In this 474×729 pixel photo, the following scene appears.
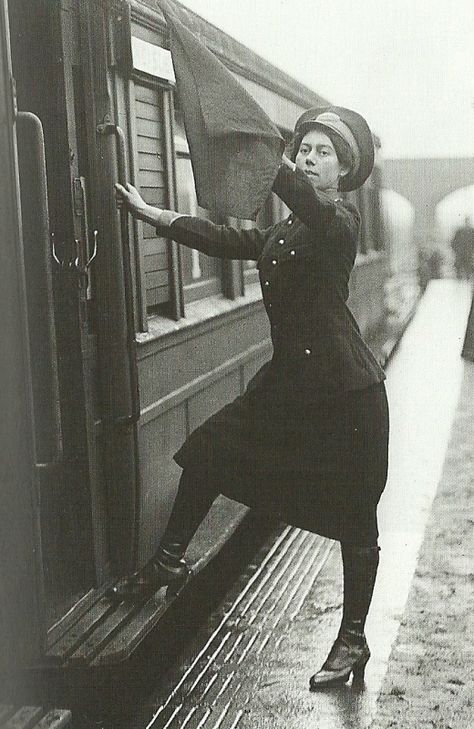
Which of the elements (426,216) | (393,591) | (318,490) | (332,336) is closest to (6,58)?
(332,336)

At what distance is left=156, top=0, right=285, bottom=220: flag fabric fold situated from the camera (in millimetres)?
3252

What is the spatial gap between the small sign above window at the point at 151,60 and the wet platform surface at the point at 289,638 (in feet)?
6.14

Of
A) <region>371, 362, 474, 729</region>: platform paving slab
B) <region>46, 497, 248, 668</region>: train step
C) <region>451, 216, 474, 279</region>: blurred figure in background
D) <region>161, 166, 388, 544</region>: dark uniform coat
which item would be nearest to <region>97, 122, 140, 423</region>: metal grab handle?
<region>161, 166, 388, 544</region>: dark uniform coat

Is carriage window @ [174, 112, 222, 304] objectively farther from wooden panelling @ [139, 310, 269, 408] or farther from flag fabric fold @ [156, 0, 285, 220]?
flag fabric fold @ [156, 0, 285, 220]

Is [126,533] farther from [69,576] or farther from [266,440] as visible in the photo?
[266,440]

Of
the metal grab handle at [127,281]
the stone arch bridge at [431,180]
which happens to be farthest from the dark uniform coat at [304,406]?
the stone arch bridge at [431,180]

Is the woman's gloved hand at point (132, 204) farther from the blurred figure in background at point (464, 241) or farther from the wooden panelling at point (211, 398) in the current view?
the blurred figure in background at point (464, 241)

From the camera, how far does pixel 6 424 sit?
2.77 metres

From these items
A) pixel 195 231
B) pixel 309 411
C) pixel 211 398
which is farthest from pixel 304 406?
pixel 211 398

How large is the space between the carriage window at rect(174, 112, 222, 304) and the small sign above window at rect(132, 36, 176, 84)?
36 cm

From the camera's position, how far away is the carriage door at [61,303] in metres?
2.97

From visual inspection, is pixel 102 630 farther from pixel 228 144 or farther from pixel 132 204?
pixel 228 144

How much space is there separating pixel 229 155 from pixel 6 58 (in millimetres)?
731

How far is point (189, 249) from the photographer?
465 centimetres
